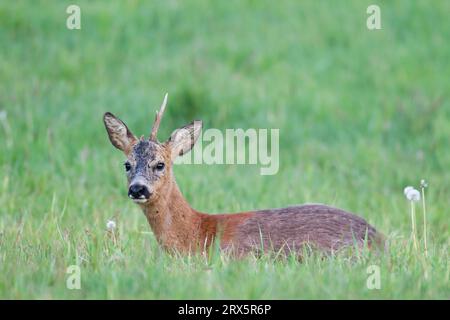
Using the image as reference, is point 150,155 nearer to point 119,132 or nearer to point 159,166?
point 159,166

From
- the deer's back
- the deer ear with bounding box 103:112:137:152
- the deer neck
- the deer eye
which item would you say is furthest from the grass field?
the deer ear with bounding box 103:112:137:152

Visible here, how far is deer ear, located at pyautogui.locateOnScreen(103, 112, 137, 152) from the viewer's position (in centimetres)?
725

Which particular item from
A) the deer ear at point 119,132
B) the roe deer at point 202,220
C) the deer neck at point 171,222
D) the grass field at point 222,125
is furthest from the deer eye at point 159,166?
the grass field at point 222,125

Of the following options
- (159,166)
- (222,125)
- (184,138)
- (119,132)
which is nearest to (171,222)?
(159,166)

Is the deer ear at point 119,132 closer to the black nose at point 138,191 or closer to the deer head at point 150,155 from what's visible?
the deer head at point 150,155

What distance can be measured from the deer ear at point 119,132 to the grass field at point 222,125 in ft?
2.27

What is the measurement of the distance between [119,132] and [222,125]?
4477 millimetres

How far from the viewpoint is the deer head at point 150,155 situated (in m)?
6.75

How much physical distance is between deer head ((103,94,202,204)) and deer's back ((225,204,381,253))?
65cm

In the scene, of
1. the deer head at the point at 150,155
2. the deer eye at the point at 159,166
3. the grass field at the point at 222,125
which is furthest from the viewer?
the deer eye at the point at 159,166

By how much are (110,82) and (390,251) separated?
6.78 metres

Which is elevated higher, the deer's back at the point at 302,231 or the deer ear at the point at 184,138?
the deer ear at the point at 184,138

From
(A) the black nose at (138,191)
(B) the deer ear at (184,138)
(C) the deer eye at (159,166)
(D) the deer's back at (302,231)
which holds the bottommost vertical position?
(D) the deer's back at (302,231)
